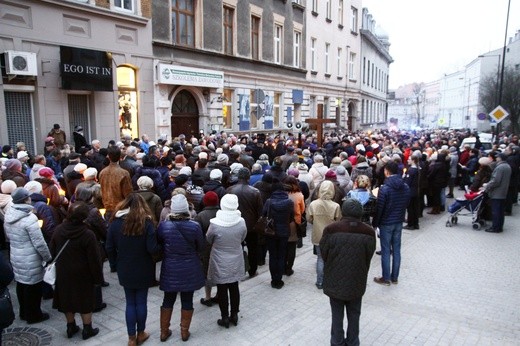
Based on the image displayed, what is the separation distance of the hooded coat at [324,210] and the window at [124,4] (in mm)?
11520

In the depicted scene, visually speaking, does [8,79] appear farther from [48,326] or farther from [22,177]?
[48,326]

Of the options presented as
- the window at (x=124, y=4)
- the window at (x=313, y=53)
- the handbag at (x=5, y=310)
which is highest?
the window at (x=313, y=53)

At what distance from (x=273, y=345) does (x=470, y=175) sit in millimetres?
12802

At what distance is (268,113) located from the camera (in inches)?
947

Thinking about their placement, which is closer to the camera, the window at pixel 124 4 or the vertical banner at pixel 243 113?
the window at pixel 124 4

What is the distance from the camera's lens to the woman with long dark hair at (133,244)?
4.60 metres

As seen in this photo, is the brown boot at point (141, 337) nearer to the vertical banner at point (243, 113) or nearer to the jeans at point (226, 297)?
the jeans at point (226, 297)

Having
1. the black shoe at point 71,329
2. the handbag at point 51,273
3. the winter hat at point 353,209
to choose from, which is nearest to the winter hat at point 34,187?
the handbag at point 51,273

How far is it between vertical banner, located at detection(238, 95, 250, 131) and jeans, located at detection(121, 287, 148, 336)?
1687cm

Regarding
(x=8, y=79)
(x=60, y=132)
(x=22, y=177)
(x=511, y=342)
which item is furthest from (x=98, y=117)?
(x=511, y=342)

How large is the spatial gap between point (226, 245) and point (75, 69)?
9.89 meters

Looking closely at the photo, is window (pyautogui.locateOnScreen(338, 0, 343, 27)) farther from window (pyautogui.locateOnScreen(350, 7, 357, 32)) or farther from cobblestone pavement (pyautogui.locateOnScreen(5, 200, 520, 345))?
cobblestone pavement (pyautogui.locateOnScreen(5, 200, 520, 345))

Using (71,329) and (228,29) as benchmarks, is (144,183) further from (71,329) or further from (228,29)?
(228,29)

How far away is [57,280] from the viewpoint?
195 inches
